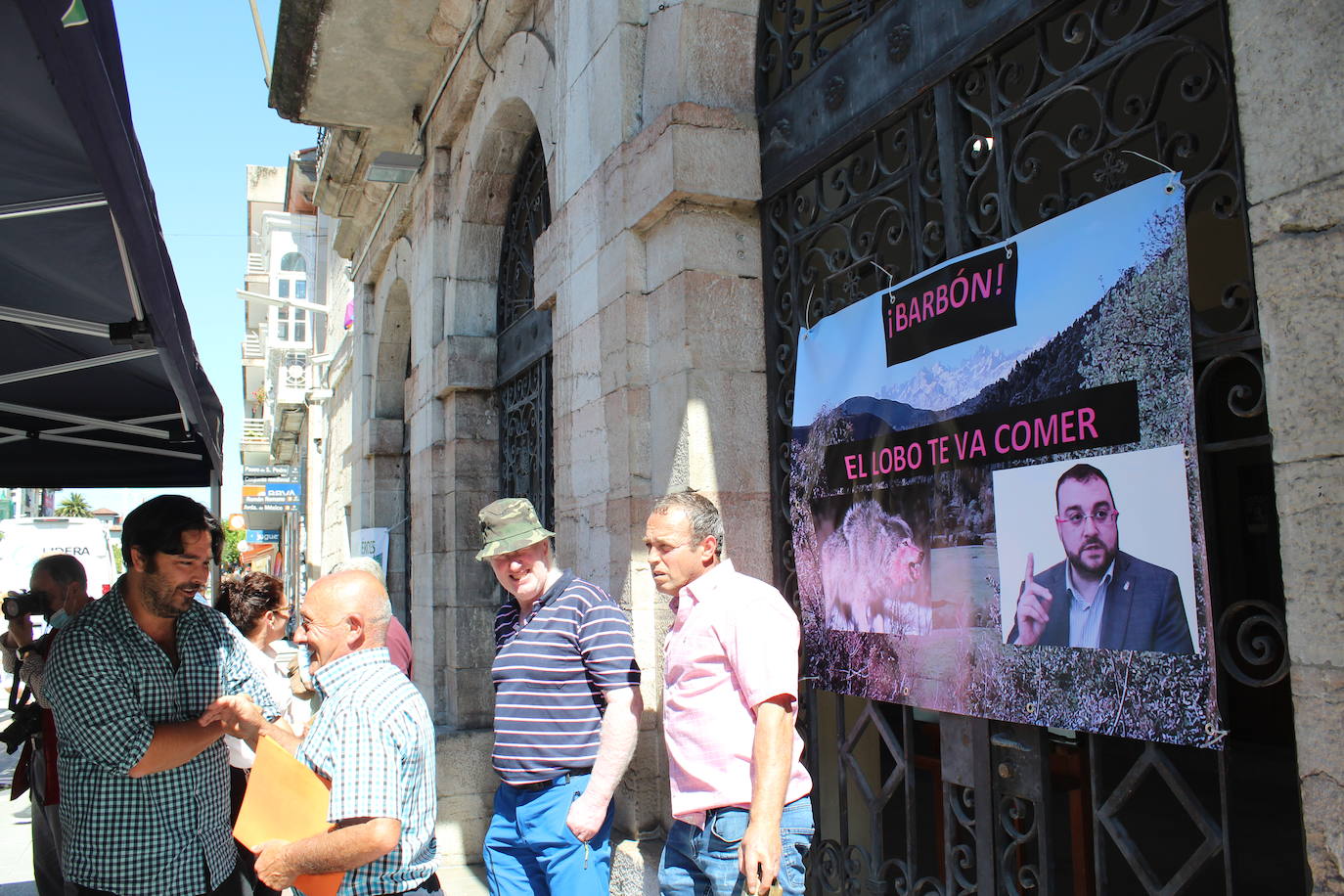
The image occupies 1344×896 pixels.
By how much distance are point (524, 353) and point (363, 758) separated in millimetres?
4801

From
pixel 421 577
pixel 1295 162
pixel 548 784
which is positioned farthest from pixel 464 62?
pixel 1295 162

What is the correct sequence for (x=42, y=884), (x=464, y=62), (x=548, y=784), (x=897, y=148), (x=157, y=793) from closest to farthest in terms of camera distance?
1. (x=157, y=793)
2. (x=548, y=784)
3. (x=897, y=148)
4. (x=42, y=884)
5. (x=464, y=62)

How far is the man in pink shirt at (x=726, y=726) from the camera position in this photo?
2.46 meters

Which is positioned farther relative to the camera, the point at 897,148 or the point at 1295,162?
the point at 897,148

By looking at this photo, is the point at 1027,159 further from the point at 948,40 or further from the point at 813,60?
the point at 813,60

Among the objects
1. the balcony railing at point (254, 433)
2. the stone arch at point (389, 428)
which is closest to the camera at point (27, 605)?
the stone arch at point (389, 428)

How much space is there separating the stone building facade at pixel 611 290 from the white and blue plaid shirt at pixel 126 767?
179cm

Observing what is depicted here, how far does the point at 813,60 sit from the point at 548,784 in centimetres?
289

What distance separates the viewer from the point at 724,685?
2629 millimetres

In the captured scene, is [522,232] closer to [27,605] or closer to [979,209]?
[27,605]

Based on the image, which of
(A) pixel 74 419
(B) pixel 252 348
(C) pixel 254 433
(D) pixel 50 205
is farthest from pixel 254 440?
(D) pixel 50 205

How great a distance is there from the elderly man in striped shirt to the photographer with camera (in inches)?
49.8

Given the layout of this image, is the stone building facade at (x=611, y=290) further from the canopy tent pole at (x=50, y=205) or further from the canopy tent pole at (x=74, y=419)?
the canopy tent pole at (x=74, y=419)

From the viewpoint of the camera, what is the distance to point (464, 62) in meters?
7.26
